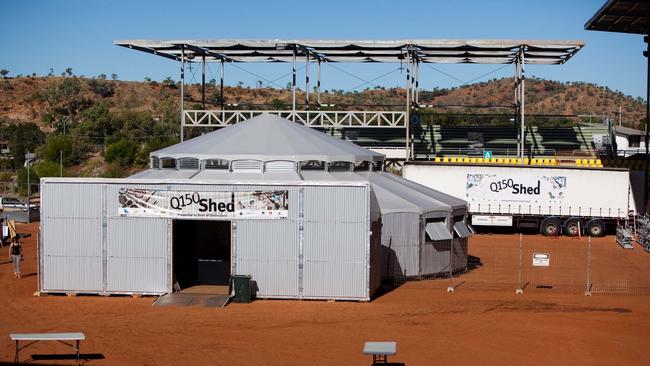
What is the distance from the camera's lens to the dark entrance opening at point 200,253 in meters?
26.5

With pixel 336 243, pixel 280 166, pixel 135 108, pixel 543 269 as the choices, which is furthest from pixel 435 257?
pixel 135 108

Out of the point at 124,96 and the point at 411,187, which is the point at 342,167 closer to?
the point at 411,187

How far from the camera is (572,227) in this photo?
1687 inches

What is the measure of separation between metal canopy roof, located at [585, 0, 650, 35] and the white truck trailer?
827cm

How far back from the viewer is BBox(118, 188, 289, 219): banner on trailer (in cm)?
2444

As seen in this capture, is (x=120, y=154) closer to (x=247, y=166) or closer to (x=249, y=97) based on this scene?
(x=247, y=166)

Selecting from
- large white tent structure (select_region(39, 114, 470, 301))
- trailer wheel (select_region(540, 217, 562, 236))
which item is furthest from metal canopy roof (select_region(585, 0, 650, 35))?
large white tent structure (select_region(39, 114, 470, 301))

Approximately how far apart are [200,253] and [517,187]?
19.7m

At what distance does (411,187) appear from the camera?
33.0m

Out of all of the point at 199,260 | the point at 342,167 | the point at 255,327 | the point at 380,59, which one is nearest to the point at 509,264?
the point at 342,167

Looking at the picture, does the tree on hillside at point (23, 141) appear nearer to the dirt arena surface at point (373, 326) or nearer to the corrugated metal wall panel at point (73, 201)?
the dirt arena surface at point (373, 326)

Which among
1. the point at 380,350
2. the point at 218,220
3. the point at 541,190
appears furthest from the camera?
the point at 541,190

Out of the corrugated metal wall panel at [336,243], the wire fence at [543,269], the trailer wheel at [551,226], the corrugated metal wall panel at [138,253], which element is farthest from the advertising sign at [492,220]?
the corrugated metal wall panel at [138,253]

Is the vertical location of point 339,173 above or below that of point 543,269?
above
